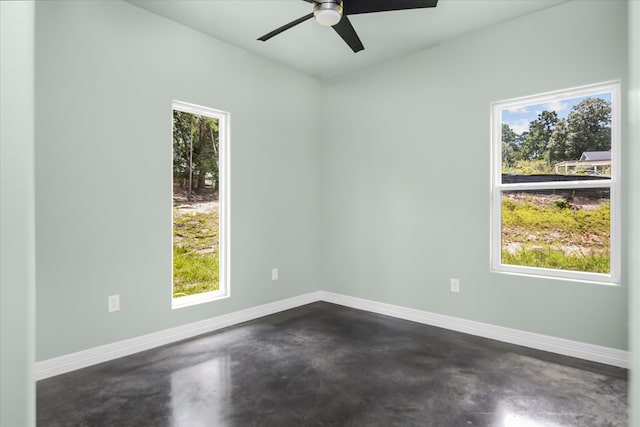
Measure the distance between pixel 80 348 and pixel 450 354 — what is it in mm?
2859

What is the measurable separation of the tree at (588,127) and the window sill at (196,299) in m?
3.43

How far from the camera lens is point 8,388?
84 centimetres

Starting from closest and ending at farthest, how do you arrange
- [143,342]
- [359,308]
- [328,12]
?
[328,12] < [143,342] < [359,308]

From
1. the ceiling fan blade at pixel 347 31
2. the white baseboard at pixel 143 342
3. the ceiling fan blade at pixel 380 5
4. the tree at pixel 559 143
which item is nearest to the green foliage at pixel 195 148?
the white baseboard at pixel 143 342

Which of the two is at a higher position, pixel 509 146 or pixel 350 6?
pixel 350 6

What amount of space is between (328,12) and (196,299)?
273 centimetres

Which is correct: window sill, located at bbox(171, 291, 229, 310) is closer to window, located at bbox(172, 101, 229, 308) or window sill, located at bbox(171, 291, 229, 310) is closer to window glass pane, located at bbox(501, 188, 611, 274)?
window, located at bbox(172, 101, 229, 308)

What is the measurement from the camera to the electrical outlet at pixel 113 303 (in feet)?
9.21

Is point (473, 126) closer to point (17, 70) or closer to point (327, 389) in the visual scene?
point (327, 389)

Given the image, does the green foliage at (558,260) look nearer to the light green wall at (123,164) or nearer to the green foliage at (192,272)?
the light green wall at (123,164)

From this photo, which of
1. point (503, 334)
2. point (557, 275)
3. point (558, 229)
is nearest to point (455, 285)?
point (503, 334)

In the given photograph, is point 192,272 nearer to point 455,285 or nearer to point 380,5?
point 455,285

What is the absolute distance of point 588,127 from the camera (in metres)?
2.88

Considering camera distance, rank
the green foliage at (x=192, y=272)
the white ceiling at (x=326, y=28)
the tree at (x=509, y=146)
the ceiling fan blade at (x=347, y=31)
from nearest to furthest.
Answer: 1. the ceiling fan blade at (x=347, y=31)
2. the white ceiling at (x=326, y=28)
3. the tree at (x=509, y=146)
4. the green foliage at (x=192, y=272)
